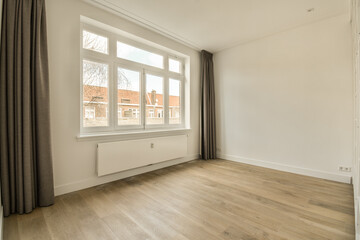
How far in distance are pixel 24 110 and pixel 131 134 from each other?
145 cm

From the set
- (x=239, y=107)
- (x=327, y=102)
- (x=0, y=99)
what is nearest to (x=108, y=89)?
(x=0, y=99)

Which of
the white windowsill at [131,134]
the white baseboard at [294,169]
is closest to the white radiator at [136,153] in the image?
the white windowsill at [131,134]

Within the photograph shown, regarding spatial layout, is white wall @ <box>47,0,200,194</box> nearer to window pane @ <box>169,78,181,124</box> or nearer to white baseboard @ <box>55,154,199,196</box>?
white baseboard @ <box>55,154,199,196</box>

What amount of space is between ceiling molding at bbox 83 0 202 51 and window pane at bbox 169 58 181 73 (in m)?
0.45

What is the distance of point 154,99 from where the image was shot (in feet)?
11.7

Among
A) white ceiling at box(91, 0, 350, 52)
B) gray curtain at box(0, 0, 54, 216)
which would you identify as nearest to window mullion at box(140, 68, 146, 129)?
white ceiling at box(91, 0, 350, 52)

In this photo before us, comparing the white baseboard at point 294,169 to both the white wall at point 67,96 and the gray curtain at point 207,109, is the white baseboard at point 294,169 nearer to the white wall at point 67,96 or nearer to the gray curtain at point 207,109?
the gray curtain at point 207,109

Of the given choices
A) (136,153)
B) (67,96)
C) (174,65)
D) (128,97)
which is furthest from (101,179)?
(174,65)

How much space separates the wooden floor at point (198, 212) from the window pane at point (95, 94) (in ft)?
3.49

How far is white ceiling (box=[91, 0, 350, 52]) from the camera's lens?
2.52 m

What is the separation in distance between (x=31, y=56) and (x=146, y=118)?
6.32 ft

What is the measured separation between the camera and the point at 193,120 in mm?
4234

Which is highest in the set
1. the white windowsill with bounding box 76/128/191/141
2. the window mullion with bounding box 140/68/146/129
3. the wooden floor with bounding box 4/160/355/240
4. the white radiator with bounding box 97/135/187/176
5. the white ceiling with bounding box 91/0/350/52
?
the white ceiling with bounding box 91/0/350/52

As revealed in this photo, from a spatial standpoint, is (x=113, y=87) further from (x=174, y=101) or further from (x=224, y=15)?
(x=224, y=15)
